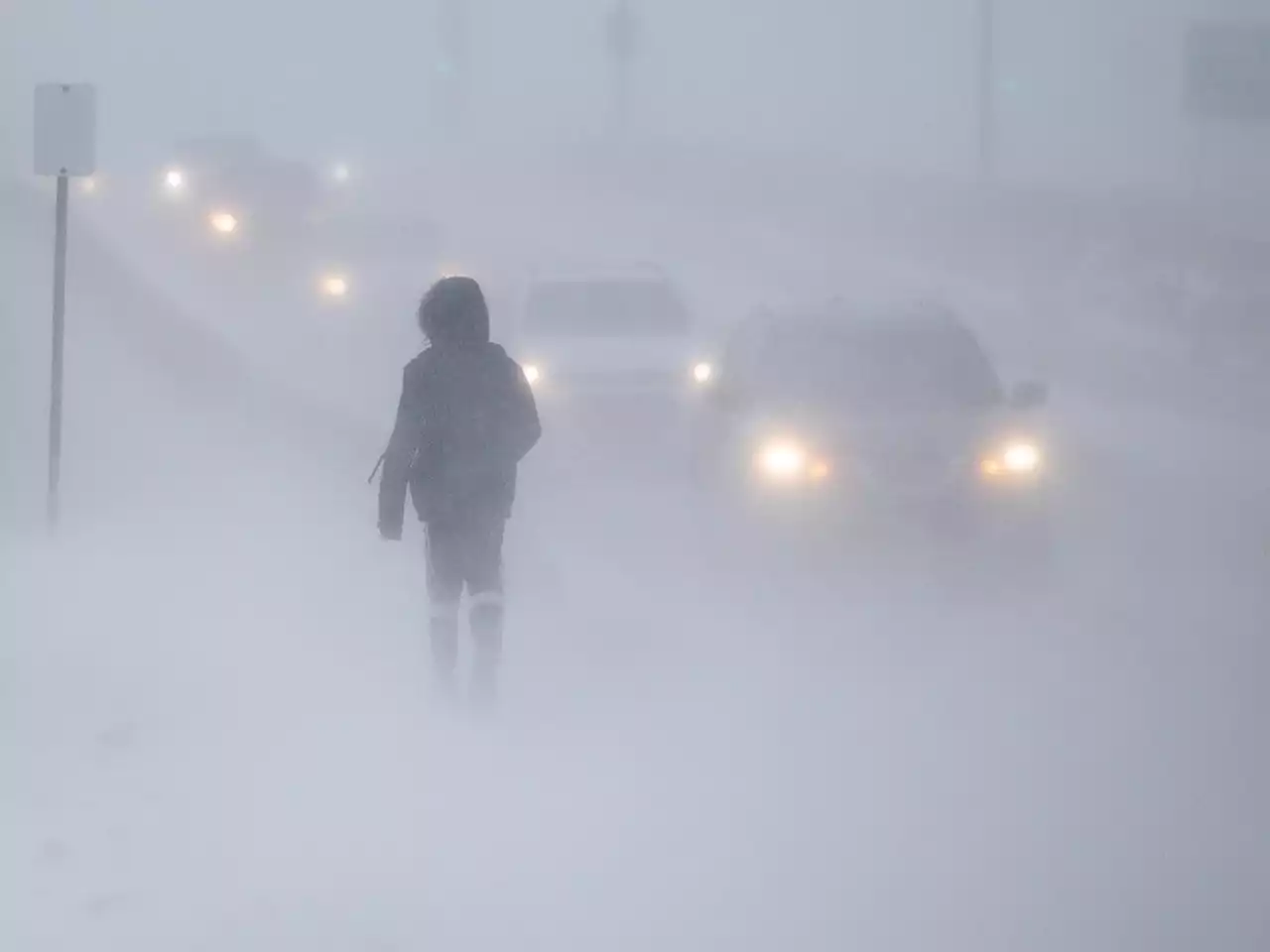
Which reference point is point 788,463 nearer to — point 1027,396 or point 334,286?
point 1027,396

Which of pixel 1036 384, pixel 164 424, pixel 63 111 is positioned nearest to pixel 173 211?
pixel 164 424

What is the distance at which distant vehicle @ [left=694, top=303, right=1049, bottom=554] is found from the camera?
9.89m

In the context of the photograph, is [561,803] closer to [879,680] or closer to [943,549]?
[879,680]

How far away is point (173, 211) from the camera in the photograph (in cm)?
3881

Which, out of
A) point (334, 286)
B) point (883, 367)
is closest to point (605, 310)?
point (883, 367)

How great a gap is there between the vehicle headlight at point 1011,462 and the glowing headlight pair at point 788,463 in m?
0.96

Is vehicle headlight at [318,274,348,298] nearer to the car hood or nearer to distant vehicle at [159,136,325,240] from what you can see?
distant vehicle at [159,136,325,240]

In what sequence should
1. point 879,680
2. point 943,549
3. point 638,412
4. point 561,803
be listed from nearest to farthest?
point 561,803 < point 879,680 < point 943,549 < point 638,412

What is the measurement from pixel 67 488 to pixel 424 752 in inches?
310

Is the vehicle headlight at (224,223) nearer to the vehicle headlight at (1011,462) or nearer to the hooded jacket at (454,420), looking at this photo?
the vehicle headlight at (1011,462)

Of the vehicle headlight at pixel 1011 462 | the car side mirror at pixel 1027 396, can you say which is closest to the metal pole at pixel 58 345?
the vehicle headlight at pixel 1011 462

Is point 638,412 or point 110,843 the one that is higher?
point 638,412

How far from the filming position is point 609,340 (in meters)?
15.4

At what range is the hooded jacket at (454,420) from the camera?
269 inches
